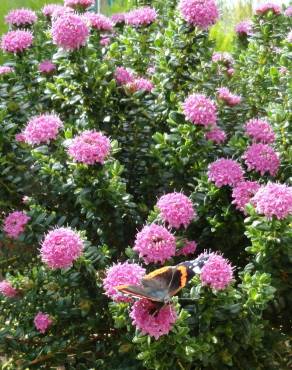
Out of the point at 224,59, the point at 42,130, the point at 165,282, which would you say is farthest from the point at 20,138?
the point at 224,59

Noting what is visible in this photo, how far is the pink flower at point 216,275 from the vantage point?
6.29 ft

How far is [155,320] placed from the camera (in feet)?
6.01

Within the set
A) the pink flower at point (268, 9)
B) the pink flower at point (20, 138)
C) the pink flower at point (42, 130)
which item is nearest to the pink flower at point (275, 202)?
the pink flower at point (42, 130)

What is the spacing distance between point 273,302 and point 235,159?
1.91 feet

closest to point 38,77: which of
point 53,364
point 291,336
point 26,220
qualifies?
point 26,220

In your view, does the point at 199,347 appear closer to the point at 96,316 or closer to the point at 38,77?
the point at 96,316

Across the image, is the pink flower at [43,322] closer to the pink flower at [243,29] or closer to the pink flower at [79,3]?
the pink flower at [79,3]

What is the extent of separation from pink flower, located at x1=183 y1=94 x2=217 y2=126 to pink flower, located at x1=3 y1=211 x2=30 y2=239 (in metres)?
0.72

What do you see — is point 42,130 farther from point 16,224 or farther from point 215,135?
point 215,135

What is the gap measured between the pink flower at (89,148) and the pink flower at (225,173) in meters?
0.39

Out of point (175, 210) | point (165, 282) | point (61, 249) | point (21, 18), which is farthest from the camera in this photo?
point (21, 18)

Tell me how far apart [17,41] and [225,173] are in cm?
119

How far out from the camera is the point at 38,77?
306 cm

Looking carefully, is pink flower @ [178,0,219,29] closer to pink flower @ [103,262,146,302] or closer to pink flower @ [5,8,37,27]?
pink flower @ [5,8,37,27]
